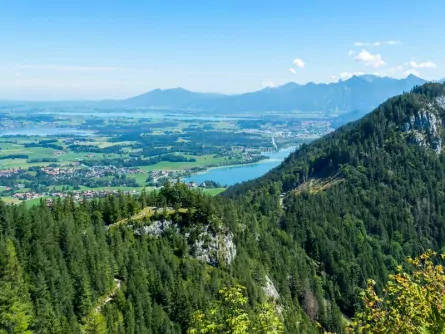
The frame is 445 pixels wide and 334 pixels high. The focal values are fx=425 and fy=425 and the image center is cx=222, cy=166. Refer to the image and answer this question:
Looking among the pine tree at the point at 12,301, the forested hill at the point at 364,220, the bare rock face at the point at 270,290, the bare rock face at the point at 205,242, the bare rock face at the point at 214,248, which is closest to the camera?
the pine tree at the point at 12,301

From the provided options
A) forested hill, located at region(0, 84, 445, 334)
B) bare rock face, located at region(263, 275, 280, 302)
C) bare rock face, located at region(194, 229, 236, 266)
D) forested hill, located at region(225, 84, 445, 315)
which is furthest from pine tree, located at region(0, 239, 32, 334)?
forested hill, located at region(225, 84, 445, 315)

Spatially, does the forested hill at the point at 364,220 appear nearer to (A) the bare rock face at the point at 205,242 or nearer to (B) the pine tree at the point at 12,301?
(A) the bare rock face at the point at 205,242

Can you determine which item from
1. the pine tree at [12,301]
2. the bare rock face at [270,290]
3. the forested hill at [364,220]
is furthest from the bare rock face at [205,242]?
the forested hill at [364,220]

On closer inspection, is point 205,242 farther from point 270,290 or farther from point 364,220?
point 364,220

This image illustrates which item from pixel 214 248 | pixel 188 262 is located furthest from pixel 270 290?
pixel 188 262

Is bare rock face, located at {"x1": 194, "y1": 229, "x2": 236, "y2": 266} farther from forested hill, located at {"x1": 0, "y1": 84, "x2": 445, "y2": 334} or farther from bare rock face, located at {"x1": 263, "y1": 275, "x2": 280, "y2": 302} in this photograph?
bare rock face, located at {"x1": 263, "y1": 275, "x2": 280, "y2": 302}

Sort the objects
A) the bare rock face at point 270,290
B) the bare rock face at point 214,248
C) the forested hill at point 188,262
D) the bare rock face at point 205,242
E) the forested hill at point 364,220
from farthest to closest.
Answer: the forested hill at point 364,220, the bare rock face at point 270,290, the bare rock face at point 214,248, the bare rock face at point 205,242, the forested hill at point 188,262

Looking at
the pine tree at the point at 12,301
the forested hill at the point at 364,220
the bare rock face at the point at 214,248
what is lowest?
the forested hill at the point at 364,220

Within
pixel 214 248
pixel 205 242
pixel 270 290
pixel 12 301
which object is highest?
pixel 12 301

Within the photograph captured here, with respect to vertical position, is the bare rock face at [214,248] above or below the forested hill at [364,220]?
above

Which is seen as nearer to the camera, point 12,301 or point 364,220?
point 12,301

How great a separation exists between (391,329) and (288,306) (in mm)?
81466

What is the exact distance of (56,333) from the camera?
47156 mm

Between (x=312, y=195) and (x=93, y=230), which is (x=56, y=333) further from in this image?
(x=312, y=195)
